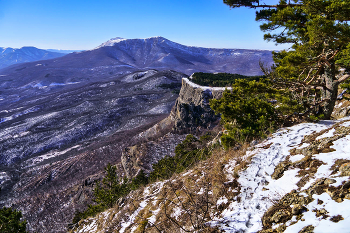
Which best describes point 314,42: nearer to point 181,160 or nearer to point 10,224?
point 181,160

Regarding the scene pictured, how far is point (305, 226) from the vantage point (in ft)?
9.74

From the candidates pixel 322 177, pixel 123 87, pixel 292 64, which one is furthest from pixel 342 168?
pixel 123 87

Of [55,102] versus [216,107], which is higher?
[216,107]

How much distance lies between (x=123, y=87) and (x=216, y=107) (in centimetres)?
10610

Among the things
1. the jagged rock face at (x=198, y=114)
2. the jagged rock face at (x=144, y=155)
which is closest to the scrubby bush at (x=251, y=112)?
the jagged rock face at (x=144, y=155)

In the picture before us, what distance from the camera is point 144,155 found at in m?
25.9

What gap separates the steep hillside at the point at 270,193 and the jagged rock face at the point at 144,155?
684 inches

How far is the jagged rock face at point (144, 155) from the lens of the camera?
78.6 feet

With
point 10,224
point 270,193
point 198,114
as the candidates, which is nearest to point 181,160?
point 270,193

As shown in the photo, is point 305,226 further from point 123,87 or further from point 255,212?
point 123,87

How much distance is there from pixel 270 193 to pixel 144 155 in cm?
2296

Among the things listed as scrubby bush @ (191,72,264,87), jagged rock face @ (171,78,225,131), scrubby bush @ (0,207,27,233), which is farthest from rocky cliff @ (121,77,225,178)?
scrubby bush @ (0,207,27,233)

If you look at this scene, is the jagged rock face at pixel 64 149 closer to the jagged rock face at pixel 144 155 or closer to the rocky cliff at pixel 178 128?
the jagged rock face at pixel 144 155

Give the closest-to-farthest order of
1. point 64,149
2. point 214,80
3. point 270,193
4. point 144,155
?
point 270,193, point 144,155, point 214,80, point 64,149
